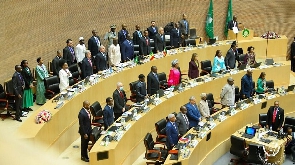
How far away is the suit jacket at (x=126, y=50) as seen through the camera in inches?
496

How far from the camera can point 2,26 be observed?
11789 millimetres

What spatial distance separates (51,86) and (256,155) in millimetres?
4936

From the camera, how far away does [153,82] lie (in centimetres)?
1084

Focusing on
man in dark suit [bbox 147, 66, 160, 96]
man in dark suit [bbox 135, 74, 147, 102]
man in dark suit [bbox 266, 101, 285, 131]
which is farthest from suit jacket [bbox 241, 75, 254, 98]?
man in dark suit [bbox 135, 74, 147, 102]

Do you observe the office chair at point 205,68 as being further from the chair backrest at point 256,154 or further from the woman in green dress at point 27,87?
the woman in green dress at point 27,87

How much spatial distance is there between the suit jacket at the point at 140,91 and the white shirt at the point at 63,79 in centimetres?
165

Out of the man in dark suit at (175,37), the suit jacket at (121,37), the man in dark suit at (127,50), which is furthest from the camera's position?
the man in dark suit at (175,37)

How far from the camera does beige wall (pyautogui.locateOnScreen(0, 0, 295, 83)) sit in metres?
12.1

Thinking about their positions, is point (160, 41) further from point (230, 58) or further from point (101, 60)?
point (101, 60)

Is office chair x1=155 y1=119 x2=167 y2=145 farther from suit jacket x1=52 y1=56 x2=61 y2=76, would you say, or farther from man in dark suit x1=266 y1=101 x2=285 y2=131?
suit jacket x1=52 y1=56 x2=61 y2=76

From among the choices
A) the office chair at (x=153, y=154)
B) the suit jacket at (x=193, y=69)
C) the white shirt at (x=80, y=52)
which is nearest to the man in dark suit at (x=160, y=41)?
the suit jacket at (x=193, y=69)

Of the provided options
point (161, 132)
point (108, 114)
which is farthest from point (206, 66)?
point (108, 114)

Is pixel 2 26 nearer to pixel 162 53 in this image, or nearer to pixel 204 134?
pixel 162 53

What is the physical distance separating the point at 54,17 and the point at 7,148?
43.8 feet
